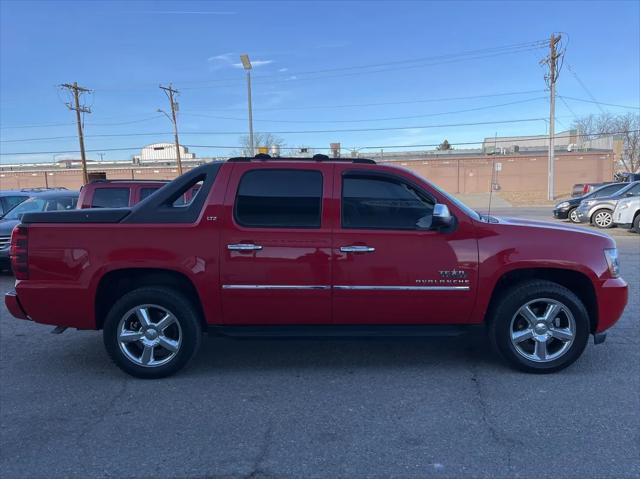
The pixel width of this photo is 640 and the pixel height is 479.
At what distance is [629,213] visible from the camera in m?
15.0

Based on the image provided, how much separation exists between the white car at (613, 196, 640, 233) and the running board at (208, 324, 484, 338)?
13.3 metres

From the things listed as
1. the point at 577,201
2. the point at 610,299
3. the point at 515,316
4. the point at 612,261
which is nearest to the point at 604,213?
the point at 577,201

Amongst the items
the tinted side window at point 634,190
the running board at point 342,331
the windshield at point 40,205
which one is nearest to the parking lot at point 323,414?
the running board at point 342,331

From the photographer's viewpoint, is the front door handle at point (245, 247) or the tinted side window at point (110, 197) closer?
the front door handle at point (245, 247)

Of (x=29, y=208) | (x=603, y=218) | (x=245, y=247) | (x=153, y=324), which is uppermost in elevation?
(x=29, y=208)

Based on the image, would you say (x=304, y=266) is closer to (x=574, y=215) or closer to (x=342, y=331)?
(x=342, y=331)

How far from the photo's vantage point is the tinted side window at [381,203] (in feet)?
14.3

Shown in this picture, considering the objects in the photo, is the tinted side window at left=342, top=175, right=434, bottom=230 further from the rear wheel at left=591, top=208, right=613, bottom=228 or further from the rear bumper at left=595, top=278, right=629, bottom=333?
the rear wheel at left=591, top=208, right=613, bottom=228

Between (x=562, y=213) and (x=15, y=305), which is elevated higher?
(x=15, y=305)

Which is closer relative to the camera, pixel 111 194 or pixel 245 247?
pixel 245 247

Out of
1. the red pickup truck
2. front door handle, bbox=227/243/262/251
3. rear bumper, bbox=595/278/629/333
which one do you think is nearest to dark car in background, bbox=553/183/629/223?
rear bumper, bbox=595/278/629/333

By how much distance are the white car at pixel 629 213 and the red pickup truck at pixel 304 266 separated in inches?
492

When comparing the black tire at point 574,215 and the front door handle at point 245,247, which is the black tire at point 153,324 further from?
the black tire at point 574,215

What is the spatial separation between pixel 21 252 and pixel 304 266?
2.45 m
